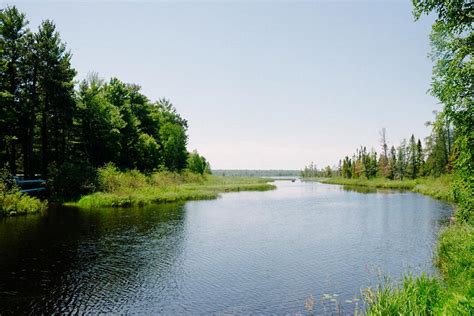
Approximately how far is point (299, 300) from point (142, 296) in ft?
20.2

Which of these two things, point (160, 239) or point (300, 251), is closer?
point (300, 251)

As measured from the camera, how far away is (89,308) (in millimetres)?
12164

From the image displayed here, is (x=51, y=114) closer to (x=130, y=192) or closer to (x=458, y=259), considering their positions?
(x=130, y=192)

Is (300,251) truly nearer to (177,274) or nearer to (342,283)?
(342,283)

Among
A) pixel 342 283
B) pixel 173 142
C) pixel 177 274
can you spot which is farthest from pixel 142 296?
pixel 173 142

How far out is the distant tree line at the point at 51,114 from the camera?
1515 inches

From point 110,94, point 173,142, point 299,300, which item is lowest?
point 299,300

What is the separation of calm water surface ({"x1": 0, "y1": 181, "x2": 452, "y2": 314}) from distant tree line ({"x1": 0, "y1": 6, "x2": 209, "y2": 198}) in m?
13.1

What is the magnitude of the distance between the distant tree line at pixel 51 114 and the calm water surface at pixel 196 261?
13.1 metres

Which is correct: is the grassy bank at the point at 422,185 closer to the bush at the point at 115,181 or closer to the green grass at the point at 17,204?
the bush at the point at 115,181

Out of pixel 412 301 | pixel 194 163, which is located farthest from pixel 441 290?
pixel 194 163

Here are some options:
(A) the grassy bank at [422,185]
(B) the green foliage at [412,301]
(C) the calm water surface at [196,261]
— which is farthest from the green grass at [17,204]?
(A) the grassy bank at [422,185]

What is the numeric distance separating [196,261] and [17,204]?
22.7m

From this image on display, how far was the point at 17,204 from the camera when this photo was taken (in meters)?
31.9
